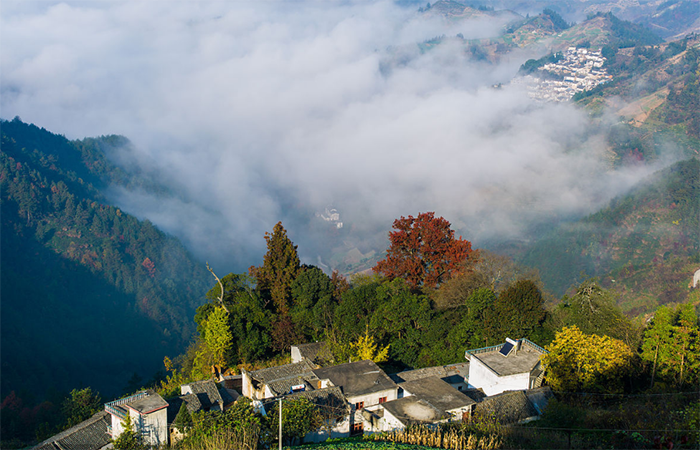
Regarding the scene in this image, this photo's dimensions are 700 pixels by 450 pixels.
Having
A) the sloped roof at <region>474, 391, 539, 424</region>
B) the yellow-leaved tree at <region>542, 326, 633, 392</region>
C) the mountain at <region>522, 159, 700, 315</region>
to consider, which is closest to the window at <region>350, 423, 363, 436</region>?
the sloped roof at <region>474, 391, 539, 424</region>

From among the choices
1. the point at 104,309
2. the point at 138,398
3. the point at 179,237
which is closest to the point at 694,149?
the point at 179,237

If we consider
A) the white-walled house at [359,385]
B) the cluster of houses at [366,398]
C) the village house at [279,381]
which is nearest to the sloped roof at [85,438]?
the cluster of houses at [366,398]

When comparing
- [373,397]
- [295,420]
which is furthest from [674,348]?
[295,420]

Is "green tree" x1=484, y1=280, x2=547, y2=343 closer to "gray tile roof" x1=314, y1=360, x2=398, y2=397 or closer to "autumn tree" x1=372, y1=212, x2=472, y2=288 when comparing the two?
"autumn tree" x1=372, y1=212, x2=472, y2=288

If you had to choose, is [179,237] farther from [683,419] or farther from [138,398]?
[683,419]

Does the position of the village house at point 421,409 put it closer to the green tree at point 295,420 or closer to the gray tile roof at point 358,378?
the gray tile roof at point 358,378
